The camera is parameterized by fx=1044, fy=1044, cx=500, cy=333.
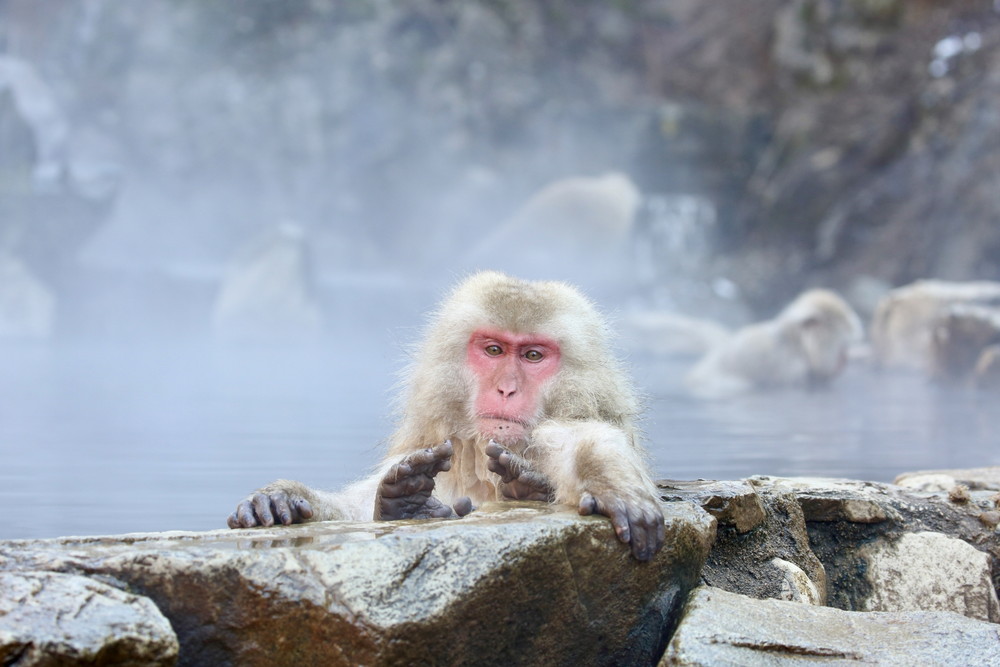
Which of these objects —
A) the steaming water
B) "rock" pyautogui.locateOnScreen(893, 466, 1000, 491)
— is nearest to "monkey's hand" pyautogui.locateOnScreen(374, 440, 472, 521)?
the steaming water

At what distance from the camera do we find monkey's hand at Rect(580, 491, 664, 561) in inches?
82.7

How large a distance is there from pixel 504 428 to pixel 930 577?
1.23 m

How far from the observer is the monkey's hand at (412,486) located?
8.10 feet

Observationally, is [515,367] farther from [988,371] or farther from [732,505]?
[988,371]

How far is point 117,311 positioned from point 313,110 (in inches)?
216

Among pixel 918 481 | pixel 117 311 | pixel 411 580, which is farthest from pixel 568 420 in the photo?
pixel 117 311

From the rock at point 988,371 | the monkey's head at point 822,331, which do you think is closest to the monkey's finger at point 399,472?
the monkey's head at point 822,331

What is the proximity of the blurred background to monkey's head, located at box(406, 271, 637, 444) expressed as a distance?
27.8ft

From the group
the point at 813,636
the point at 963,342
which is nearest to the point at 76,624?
the point at 813,636

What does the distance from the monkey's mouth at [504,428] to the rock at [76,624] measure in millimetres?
1233

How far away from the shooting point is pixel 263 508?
8.15 ft

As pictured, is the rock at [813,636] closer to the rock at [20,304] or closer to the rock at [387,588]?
the rock at [387,588]

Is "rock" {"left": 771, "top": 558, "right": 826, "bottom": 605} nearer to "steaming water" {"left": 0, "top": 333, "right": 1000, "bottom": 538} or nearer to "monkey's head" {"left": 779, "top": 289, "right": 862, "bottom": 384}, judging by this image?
"steaming water" {"left": 0, "top": 333, "right": 1000, "bottom": 538}

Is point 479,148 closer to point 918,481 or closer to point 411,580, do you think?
point 918,481
